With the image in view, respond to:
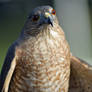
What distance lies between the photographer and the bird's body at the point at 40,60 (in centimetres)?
215

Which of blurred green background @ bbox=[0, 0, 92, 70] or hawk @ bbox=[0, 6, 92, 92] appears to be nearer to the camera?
hawk @ bbox=[0, 6, 92, 92]

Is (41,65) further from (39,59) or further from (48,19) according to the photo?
(48,19)

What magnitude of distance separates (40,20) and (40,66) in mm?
377

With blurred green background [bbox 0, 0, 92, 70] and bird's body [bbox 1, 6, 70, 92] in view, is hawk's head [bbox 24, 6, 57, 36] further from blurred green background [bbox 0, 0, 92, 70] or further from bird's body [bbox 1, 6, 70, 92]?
blurred green background [bbox 0, 0, 92, 70]

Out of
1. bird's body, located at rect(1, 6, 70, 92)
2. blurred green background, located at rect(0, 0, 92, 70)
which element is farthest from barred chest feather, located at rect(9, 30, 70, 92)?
blurred green background, located at rect(0, 0, 92, 70)

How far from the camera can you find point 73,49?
140 inches

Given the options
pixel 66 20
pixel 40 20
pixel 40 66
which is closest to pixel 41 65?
pixel 40 66

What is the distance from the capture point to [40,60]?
216 cm

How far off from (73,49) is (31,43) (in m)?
1.45

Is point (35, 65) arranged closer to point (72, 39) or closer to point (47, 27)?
point (47, 27)

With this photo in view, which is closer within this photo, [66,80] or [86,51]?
[66,80]

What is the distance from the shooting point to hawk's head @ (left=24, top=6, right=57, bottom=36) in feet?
6.93

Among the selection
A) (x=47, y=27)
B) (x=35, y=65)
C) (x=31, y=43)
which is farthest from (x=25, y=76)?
(x=47, y=27)

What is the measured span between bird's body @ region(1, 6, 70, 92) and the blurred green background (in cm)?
65
